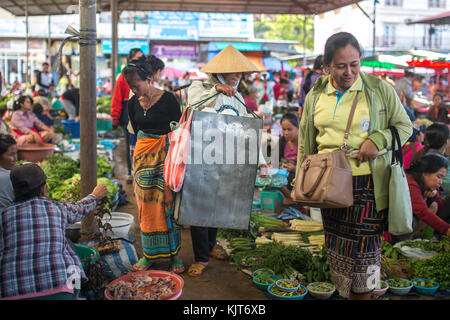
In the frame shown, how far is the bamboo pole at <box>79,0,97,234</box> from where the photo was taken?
14.6 ft

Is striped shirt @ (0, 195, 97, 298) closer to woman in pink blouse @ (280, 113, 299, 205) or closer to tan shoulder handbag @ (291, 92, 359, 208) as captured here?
tan shoulder handbag @ (291, 92, 359, 208)

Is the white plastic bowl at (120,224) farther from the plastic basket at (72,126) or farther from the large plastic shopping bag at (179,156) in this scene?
the plastic basket at (72,126)

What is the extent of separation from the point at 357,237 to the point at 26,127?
7.70 meters

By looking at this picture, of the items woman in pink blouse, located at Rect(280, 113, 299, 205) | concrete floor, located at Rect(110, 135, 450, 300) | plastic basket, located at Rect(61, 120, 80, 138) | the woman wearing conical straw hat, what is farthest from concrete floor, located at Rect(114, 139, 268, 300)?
plastic basket, located at Rect(61, 120, 80, 138)

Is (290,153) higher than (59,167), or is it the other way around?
(290,153)

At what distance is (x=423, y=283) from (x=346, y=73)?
7.42 feet

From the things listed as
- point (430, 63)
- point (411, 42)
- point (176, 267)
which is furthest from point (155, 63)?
point (411, 42)

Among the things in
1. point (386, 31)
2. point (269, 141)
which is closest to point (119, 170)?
point (269, 141)

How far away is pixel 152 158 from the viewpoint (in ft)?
13.6

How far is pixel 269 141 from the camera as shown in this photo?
6543 mm

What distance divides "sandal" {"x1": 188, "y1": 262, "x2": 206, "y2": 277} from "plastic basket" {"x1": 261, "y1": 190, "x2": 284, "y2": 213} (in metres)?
2.22

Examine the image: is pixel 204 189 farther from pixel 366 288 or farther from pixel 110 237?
pixel 110 237

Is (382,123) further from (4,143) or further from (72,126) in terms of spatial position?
(72,126)

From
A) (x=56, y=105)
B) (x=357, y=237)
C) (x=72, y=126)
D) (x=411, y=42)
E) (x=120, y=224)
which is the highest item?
(x=411, y=42)
